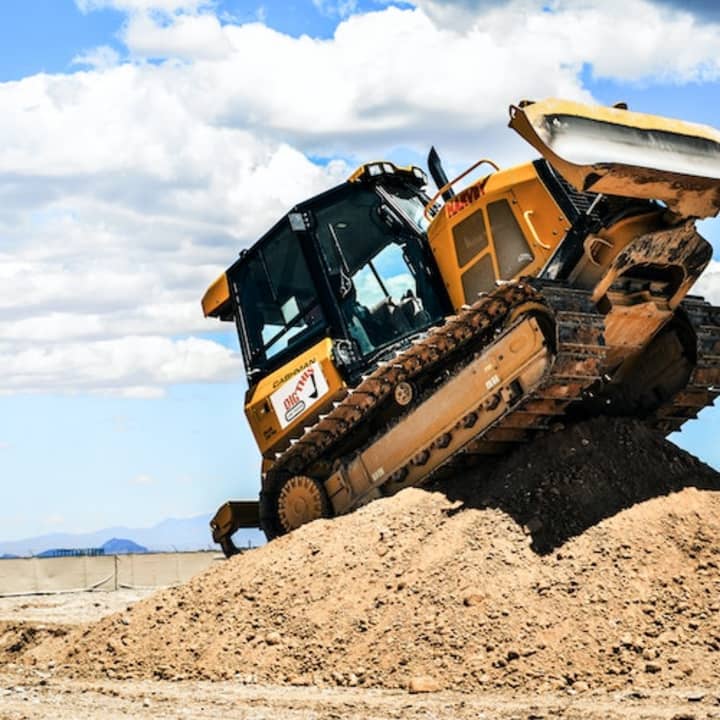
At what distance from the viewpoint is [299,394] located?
1333cm

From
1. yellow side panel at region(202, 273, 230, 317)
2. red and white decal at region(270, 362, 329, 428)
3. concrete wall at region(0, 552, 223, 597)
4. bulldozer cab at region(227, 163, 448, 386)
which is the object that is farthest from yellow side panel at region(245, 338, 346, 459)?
concrete wall at region(0, 552, 223, 597)

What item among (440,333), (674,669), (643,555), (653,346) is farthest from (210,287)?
(674,669)

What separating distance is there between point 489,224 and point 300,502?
123 inches

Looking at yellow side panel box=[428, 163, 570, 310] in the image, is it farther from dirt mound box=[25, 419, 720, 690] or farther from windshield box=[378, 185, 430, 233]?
dirt mound box=[25, 419, 720, 690]

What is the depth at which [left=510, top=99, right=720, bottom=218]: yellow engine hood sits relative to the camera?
9.80 m

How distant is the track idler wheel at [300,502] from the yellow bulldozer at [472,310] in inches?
0.7

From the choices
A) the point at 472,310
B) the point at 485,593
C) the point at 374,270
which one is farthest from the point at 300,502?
the point at 485,593

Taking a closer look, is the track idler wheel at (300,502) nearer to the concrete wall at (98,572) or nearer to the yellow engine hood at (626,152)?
the yellow engine hood at (626,152)

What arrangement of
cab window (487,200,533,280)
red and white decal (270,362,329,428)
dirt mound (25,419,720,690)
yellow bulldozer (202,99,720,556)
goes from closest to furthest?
dirt mound (25,419,720,690) → yellow bulldozer (202,99,720,556) → cab window (487,200,533,280) → red and white decal (270,362,329,428)

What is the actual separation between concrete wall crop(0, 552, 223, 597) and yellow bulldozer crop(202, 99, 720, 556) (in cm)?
632

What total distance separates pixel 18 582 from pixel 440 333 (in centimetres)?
1058

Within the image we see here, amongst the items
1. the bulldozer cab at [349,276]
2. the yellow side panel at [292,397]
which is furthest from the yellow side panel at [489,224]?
the yellow side panel at [292,397]

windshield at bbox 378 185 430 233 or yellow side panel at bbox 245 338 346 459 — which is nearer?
yellow side panel at bbox 245 338 346 459

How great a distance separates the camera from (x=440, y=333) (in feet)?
37.8
